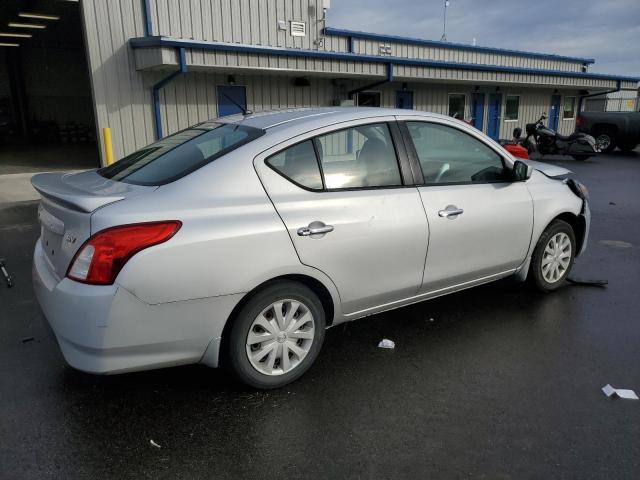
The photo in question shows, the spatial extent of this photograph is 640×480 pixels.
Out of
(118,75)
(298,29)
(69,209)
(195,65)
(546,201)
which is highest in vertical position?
(298,29)

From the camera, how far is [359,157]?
3.35m

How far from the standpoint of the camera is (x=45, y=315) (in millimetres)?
2785

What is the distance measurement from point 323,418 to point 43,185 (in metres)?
2.17

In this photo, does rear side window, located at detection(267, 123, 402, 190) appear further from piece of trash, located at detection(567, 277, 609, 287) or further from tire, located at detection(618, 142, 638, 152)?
tire, located at detection(618, 142, 638, 152)

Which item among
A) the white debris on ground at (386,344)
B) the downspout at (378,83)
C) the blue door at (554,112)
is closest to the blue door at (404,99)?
the downspout at (378,83)

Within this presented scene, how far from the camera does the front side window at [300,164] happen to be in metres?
2.95

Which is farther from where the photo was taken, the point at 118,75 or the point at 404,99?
the point at 404,99

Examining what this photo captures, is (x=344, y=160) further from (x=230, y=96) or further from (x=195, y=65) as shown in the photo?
(x=230, y=96)

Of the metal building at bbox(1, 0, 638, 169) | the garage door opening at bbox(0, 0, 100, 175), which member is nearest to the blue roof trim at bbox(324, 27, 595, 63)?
the metal building at bbox(1, 0, 638, 169)

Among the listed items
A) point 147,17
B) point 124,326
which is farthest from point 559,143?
point 124,326

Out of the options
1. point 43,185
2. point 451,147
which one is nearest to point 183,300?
point 43,185

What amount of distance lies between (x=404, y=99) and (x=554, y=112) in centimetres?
1088

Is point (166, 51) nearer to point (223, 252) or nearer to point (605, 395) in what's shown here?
point (223, 252)

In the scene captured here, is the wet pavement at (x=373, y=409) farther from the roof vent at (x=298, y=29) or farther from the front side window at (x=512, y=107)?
the front side window at (x=512, y=107)
